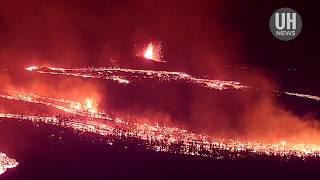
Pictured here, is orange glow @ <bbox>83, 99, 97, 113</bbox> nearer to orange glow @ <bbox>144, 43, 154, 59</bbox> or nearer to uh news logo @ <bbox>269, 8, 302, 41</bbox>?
orange glow @ <bbox>144, 43, 154, 59</bbox>

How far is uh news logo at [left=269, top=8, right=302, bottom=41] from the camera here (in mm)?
13500

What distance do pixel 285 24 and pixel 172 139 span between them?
626 centimetres

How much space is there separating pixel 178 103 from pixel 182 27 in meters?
3.91

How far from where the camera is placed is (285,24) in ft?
44.7

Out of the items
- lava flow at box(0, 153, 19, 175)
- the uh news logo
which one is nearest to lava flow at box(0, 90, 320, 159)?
lava flow at box(0, 153, 19, 175)

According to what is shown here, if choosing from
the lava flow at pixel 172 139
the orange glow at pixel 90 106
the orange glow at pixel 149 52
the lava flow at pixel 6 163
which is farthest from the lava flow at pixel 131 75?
the lava flow at pixel 6 163

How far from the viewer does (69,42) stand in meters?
12.6

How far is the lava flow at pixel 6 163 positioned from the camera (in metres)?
7.27

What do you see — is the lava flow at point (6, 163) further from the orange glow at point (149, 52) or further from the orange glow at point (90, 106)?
the orange glow at point (149, 52)

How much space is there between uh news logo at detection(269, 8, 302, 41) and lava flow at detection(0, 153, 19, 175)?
795 centimetres

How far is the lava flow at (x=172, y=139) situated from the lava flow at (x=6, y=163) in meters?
1.19

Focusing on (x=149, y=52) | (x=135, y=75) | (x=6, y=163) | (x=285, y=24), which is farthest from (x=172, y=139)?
(x=285, y=24)

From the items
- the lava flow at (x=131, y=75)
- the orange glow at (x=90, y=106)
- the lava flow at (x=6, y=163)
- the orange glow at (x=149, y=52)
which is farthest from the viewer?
the orange glow at (x=149, y=52)

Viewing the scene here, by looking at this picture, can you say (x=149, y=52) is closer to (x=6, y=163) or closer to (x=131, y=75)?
(x=131, y=75)
